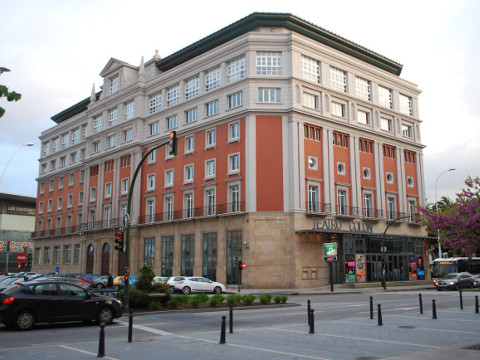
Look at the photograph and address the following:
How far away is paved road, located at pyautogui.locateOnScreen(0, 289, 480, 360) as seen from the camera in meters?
10.1

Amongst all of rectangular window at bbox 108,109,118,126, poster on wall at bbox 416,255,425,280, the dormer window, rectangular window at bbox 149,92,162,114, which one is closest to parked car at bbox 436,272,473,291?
poster on wall at bbox 416,255,425,280

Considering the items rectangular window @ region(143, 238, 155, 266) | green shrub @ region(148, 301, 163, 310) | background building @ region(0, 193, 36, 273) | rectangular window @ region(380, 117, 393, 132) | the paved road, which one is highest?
rectangular window @ region(380, 117, 393, 132)

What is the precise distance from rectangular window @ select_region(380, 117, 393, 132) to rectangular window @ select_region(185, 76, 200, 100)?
20117 millimetres

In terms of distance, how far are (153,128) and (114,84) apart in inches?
432

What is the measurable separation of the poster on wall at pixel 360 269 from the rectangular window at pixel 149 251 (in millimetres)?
20913

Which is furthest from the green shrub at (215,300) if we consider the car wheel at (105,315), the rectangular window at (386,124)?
the rectangular window at (386,124)

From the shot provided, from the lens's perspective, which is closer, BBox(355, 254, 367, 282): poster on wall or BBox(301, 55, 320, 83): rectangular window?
BBox(301, 55, 320, 83): rectangular window

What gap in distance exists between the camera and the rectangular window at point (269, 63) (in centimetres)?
4484

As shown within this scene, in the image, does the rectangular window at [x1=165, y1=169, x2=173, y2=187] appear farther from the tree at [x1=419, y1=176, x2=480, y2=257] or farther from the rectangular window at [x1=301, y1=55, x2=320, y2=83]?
the tree at [x1=419, y1=176, x2=480, y2=257]

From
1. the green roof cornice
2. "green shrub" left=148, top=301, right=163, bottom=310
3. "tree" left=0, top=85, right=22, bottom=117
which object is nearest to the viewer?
"tree" left=0, top=85, right=22, bottom=117

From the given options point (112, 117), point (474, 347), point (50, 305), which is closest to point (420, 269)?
point (112, 117)

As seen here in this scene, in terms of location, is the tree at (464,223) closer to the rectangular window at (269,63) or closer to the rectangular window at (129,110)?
the rectangular window at (269,63)

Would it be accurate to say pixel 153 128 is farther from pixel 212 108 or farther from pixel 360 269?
pixel 360 269

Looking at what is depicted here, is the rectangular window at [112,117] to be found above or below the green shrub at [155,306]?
above
